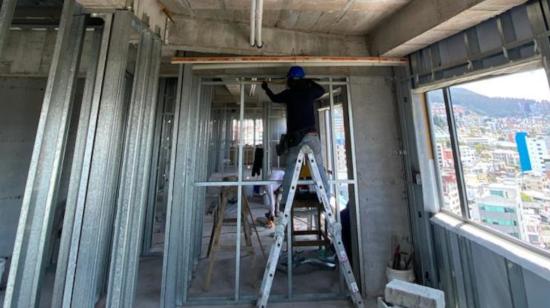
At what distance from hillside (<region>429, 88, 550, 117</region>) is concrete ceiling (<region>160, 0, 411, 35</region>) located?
1.00 meters

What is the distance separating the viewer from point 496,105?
5.63 feet

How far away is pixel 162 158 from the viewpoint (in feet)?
12.5

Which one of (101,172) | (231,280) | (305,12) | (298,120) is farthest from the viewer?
(231,280)

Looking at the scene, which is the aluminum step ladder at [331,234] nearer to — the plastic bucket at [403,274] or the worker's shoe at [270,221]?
the plastic bucket at [403,274]

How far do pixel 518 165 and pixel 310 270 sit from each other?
241cm

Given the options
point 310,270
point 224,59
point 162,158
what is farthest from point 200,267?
point 224,59

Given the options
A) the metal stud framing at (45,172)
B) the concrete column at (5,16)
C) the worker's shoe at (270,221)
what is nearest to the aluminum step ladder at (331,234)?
the metal stud framing at (45,172)

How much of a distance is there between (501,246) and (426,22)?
1.82 metres

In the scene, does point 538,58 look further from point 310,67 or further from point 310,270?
point 310,270

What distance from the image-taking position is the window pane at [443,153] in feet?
7.11

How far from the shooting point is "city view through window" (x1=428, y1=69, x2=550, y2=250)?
1.46 metres

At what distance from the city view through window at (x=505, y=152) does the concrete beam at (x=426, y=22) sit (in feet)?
1.59

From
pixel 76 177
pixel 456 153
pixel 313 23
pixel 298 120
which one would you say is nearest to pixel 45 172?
pixel 76 177

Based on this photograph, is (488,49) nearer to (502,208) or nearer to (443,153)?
(443,153)
